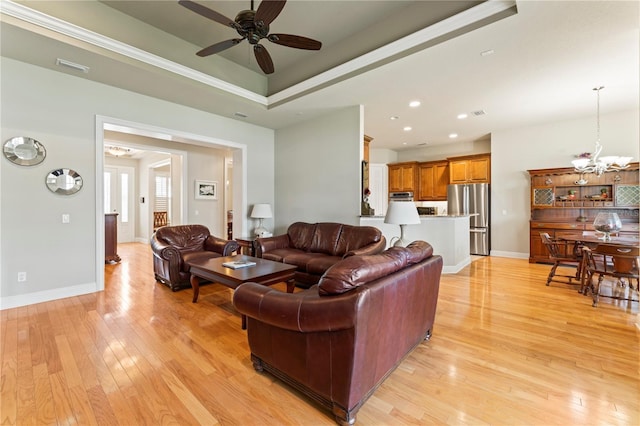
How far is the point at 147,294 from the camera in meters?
3.76

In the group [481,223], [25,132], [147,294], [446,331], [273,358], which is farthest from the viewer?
[481,223]

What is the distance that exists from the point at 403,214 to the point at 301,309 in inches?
81.8

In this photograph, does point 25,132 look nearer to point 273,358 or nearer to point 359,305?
point 273,358

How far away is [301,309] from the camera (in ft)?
5.03

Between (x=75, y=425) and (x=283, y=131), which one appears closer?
(x=75, y=425)

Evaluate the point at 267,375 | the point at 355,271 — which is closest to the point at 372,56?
the point at 355,271

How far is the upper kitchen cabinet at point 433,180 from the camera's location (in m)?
7.72

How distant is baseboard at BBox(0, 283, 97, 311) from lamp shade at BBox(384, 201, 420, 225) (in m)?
4.29

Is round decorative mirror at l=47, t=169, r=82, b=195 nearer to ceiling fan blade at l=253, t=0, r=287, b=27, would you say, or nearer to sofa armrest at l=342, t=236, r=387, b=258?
ceiling fan blade at l=253, t=0, r=287, b=27

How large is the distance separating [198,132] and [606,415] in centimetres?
590

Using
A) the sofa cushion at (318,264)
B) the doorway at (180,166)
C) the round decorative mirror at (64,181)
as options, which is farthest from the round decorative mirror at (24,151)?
the sofa cushion at (318,264)

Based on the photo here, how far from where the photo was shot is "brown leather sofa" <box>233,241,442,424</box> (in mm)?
1456

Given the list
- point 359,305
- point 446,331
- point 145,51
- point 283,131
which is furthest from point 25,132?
point 446,331

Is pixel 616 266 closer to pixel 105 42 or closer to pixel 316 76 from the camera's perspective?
pixel 316 76
